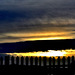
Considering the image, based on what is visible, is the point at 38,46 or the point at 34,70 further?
the point at 38,46

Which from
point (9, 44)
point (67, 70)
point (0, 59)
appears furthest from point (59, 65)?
point (9, 44)

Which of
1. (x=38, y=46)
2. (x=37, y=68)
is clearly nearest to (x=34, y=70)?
(x=37, y=68)

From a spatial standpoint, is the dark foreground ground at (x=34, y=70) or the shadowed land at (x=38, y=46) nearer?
the dark foreground ground at (x=34, y=70)

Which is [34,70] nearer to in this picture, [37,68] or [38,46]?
[37,68]

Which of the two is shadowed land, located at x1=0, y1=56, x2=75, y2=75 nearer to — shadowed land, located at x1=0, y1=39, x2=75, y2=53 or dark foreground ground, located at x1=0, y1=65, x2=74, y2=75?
dark foreground ground, located at x1=0, y1=65, x2=74, y2=75

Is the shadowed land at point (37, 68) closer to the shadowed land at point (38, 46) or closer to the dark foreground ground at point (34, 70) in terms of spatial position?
the dark foreground ground at point (34, 70)

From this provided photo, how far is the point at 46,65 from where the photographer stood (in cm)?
1550

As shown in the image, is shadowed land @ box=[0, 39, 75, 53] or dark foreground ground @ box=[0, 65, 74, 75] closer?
dark foreground ground @ box=[0, 65, 74, 75]

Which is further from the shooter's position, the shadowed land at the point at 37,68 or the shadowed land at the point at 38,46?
the shadowed land at the point at 38,46

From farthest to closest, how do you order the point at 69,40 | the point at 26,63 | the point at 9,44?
the point at 9,44
the point at 69,40
the point at 26,63

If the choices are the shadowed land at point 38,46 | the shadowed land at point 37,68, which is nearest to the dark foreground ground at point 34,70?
the shadowed land at point 37,68

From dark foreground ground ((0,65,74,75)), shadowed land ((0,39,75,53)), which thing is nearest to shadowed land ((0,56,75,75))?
dark foreground ground ((0,65,74,75))

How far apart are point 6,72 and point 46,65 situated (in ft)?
10.5

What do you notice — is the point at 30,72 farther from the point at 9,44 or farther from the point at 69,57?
the point at 9,44
